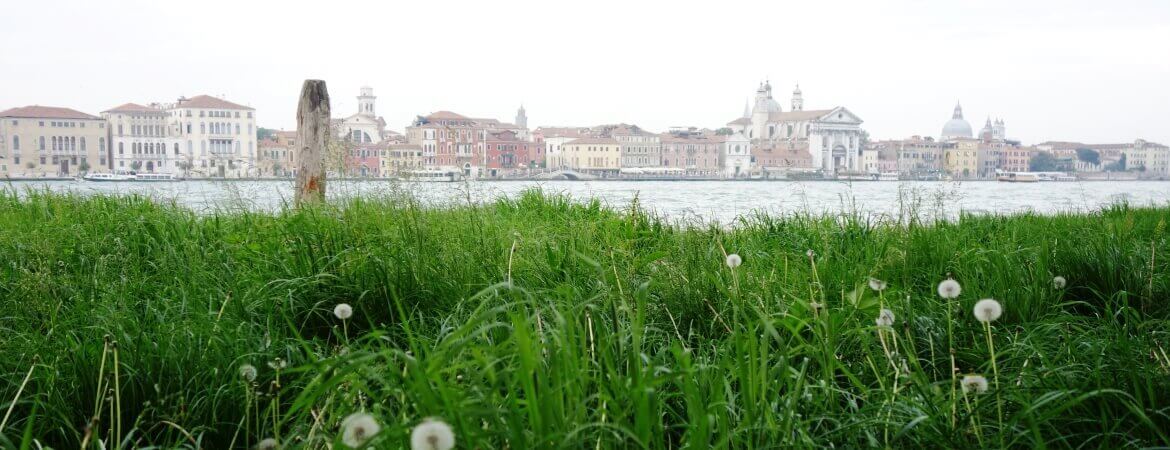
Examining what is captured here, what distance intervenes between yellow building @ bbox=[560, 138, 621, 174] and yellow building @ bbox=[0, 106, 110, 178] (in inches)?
1460

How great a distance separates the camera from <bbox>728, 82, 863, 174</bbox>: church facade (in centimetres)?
8656

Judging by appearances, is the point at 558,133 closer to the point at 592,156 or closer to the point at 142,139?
the point at 592,156

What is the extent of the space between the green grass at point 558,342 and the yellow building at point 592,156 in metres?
74.9

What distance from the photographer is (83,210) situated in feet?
13.4

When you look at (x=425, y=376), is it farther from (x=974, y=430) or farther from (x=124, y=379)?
(x=124, y=379)

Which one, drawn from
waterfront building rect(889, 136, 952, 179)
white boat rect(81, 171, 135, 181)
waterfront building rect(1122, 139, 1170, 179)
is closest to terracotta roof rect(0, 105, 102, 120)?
white boat rect(81, 171, 135, 181)

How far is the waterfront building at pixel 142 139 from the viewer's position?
67.7 meters

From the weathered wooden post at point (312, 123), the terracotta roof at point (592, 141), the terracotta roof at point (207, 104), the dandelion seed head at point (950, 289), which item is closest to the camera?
the dandelion seed head at point (950, 289)

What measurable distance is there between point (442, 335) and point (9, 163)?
6902cm

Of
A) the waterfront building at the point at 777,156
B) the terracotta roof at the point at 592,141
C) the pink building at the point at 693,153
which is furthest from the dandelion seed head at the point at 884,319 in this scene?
the pink building at the point at 693,153

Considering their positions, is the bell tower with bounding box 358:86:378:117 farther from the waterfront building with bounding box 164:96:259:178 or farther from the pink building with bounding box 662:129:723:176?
the pink building with bounding box 662:129:723:176

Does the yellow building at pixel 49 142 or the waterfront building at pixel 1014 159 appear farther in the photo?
the waterfront building at pixel 1014 159

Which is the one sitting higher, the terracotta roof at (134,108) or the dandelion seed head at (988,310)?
the terracotta roof at (134,108)

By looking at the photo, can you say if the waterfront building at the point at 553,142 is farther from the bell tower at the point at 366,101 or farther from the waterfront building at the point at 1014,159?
the waterfront building at the point at 1014,159
